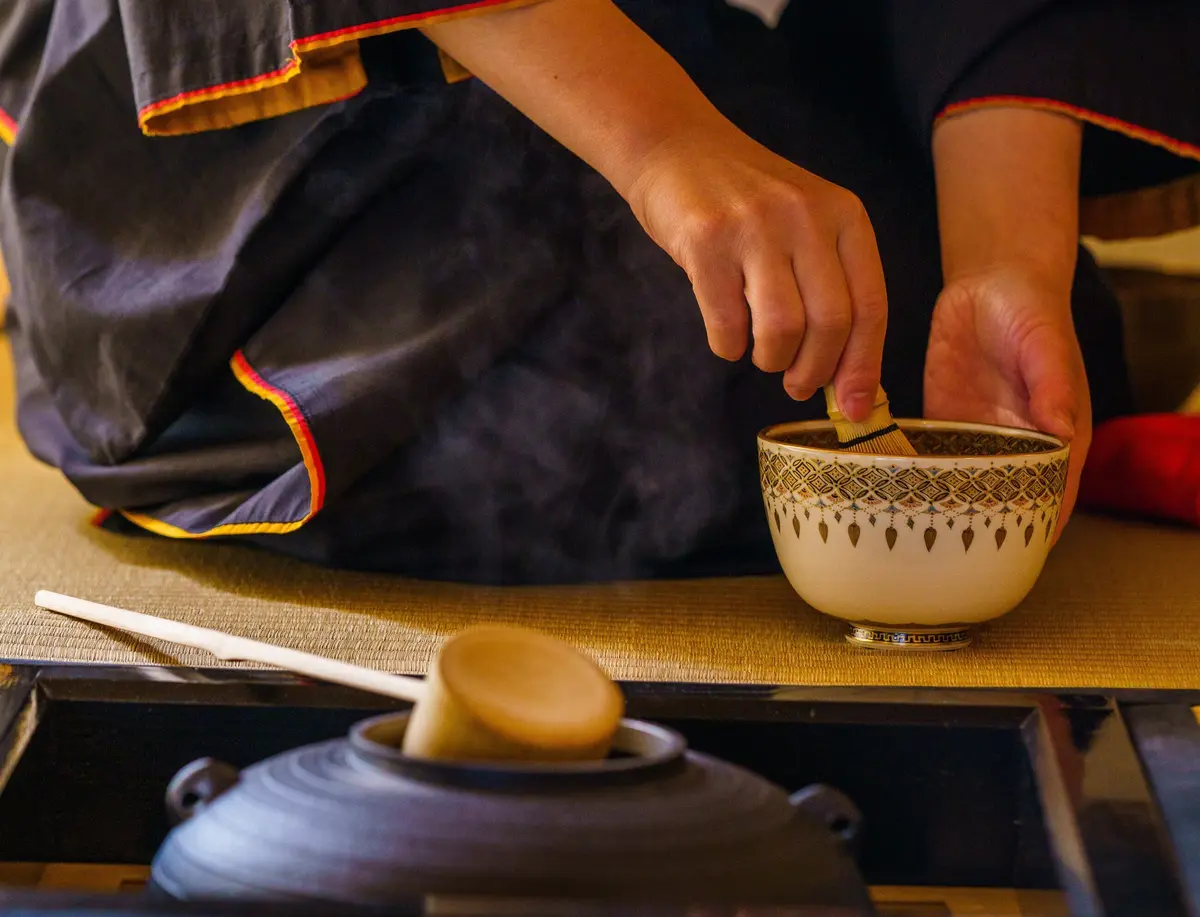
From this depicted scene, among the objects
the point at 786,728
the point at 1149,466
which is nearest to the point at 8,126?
the point at 786,728

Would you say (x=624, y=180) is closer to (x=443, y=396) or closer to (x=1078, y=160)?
(x=443, y=396)

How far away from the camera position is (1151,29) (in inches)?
38.9

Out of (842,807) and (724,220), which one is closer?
(842,807)

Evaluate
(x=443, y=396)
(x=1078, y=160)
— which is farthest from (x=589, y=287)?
(x=1078, y=160)

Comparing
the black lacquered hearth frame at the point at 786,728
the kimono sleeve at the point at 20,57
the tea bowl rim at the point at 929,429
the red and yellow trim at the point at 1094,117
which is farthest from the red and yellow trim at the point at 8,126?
the red and yellow trim at the point at 1094,117

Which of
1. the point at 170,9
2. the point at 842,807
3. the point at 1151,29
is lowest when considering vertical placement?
the point at 842,807

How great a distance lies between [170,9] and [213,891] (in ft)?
1.91

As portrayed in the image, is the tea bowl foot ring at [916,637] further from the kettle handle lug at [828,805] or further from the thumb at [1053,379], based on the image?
the kettle handle lug at [828,805]

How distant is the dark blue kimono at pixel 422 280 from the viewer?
0.89 meters

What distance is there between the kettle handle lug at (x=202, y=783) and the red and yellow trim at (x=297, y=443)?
0.36 meters

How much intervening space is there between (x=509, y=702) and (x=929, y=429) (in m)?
0.45

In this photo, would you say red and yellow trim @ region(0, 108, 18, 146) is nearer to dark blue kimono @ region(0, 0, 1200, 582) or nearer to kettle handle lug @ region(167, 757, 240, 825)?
dark blue kimono @ region(0, 0, 1200, 582)

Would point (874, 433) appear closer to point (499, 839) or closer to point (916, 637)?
point (916, 637)

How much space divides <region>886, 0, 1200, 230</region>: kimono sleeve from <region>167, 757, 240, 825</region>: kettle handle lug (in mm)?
755
